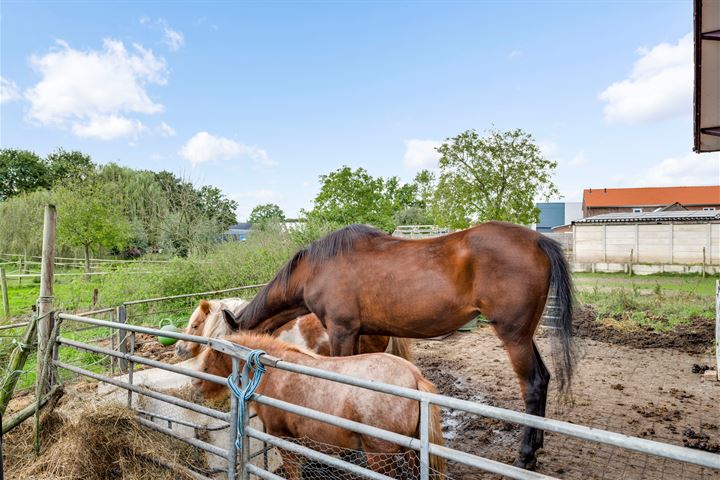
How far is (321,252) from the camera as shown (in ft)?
12.8

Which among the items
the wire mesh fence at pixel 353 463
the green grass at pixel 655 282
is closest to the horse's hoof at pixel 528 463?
the wire mesh fence at pixel 353 463

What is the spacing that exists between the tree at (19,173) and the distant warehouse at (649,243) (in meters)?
35.7

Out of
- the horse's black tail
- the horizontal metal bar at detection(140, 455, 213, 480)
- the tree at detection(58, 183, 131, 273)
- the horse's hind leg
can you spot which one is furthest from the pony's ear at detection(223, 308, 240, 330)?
the tree at detection(58, 183, 131, 273)

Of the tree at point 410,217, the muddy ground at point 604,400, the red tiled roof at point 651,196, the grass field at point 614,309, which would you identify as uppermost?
the red tiled roof at point 651,196

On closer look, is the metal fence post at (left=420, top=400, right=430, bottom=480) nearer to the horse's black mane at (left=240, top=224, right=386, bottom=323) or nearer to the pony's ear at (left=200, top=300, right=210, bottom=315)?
the horse's black mane at (left=240, top=224, right=386, bottom=323)

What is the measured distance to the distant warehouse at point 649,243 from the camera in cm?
1714

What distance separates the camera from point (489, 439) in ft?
12.1

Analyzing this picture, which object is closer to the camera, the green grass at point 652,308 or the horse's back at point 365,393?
the horse's back at point 365,393

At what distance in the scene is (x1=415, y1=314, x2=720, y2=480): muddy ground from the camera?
324 cm

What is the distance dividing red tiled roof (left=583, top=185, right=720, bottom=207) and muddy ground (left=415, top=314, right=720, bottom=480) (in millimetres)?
38096

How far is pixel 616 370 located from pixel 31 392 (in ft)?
23.6

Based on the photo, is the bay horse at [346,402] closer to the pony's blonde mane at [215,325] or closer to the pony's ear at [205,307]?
the pony's blonde mane at [215,325]

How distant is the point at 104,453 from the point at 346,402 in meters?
1.67

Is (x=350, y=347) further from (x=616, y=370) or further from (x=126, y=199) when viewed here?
(x=126, y=199)
